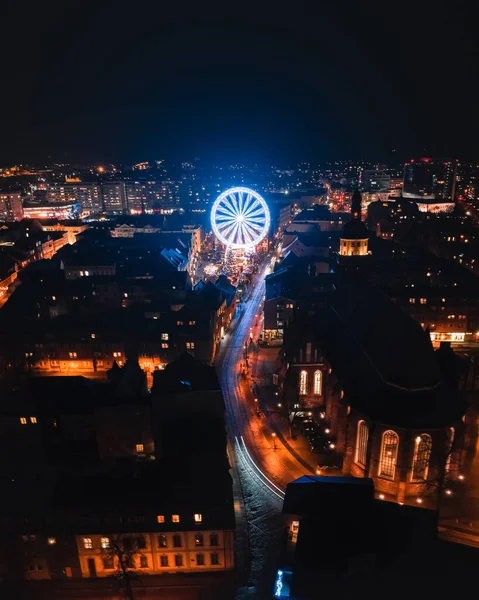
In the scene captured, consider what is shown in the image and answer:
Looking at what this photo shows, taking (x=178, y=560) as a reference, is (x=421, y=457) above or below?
above

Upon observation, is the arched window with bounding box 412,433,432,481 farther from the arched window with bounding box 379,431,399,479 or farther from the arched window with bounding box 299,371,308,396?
the arched window with bounding box 299,371,308,396

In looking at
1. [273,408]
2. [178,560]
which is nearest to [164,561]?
[178,560]

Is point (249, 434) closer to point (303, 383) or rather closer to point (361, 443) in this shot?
point (303, 383)

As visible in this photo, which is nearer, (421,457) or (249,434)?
(421,457)

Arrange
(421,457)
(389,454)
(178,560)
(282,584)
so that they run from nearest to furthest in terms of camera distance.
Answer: (282,584) < (178,560) < (421,457) < (389,454)

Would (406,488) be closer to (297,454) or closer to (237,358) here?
(297,454)

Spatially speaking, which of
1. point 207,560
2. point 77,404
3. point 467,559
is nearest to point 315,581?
point 467,559
